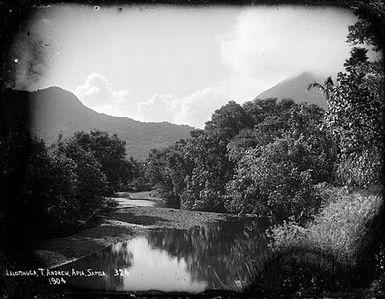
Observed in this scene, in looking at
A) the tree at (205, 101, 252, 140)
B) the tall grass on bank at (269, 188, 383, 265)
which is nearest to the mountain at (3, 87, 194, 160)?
the tree at (205, 101, 252, 140)

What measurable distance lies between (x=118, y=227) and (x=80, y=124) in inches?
55.6

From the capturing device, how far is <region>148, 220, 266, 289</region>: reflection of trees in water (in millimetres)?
3135

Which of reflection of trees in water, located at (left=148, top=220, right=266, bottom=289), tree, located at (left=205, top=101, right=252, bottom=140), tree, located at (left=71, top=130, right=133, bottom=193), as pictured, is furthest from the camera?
tree, located at (left=205, top=101, right=252, bottom=140)

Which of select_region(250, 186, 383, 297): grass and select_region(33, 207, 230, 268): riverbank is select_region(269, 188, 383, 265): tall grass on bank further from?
select_region(33, 207, 230, 268): riverbank

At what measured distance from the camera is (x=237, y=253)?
3.57 metres

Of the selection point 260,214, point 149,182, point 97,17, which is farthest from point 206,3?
point 260,214

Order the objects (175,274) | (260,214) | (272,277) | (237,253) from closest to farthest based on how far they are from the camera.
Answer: (272,277)
(175,274)
(237,253)
(260,214)

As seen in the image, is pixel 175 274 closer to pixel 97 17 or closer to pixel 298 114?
pixel 298 114

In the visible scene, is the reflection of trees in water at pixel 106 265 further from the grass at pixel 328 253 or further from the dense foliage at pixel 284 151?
the grass at pixel 328 253

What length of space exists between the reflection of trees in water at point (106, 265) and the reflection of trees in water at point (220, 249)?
0.50m

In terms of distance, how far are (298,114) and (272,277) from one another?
186 cm

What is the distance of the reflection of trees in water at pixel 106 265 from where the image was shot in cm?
282

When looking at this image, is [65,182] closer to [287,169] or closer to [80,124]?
[80,124]

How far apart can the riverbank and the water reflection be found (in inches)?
4.3
